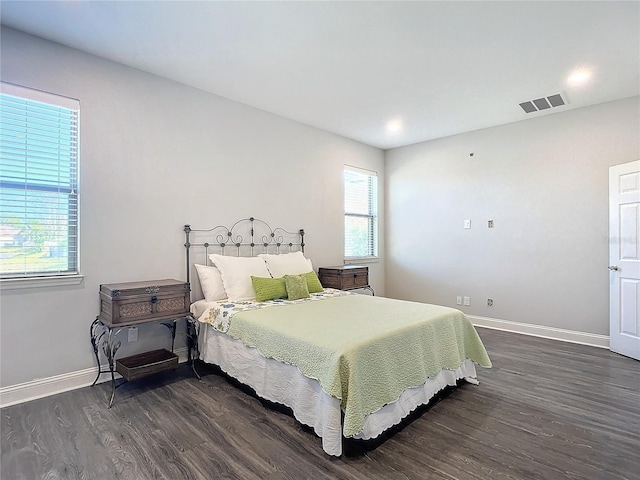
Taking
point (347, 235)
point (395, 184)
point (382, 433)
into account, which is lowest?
point (382, 433)

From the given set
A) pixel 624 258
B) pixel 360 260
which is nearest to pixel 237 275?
pixel 360 260

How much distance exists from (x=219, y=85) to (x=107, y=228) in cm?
175

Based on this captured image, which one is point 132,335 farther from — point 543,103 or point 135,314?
point 543,103

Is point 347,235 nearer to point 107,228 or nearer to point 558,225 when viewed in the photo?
point 558,225

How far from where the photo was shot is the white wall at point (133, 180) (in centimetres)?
268

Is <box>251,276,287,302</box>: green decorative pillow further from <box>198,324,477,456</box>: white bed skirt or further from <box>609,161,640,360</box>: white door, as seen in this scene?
<box>609,161,640,360</box>: white door

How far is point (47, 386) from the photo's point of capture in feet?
8.89

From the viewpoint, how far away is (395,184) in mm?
5895

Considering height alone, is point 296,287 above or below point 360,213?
below

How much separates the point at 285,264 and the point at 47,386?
2.28m

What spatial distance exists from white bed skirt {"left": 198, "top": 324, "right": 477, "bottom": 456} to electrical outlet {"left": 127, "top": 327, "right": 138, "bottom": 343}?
0.63 metres

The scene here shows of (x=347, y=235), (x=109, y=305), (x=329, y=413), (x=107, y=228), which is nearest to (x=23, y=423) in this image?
(x=109, y=305)

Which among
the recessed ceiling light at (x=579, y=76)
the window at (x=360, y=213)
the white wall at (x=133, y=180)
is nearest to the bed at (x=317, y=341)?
the white wall at (x=133, y=180)

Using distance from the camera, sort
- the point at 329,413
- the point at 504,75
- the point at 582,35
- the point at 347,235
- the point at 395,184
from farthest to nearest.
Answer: the point at 395,184
the point at 347,235
the point at 504,75
the point at 582,35
the point at 329,413
